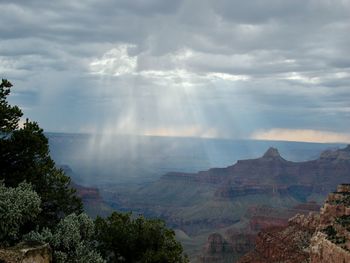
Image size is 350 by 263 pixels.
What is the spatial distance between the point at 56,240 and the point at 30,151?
1103cm

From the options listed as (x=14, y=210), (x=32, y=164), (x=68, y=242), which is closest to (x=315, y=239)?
(x=32, y=164)

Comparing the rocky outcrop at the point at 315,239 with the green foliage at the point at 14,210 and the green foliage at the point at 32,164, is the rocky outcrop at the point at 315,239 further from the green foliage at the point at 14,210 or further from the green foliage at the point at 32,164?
the green foliage at the point at 14,210

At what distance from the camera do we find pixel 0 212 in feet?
92.9

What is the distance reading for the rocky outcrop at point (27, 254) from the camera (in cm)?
2389

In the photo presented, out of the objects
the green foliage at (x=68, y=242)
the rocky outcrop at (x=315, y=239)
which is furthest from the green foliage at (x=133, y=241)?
the rocky outcrop at (x=315, y=239)

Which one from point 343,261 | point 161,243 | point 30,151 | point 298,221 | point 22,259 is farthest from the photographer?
point 298,221

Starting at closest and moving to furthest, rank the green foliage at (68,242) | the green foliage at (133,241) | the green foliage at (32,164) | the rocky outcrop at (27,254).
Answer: the rocky outcrop at (27,254), the green foliage at (68,242), the green foliage at (133,241), the green foliage at (32,164)

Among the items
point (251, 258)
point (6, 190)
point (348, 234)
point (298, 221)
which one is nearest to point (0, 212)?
point (6, 190)

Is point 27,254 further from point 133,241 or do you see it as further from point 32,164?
point 32,164

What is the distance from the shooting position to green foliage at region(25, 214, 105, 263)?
94.6 feet

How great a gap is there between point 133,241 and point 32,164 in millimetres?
10966

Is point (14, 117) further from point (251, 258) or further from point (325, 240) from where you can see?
point (251, 258)

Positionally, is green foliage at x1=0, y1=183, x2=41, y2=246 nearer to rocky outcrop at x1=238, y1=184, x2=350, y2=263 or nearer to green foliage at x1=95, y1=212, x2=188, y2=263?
green foliage at x1=95, y1=212, x2=188, y2=263

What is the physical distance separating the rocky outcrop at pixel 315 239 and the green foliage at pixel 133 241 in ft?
156
